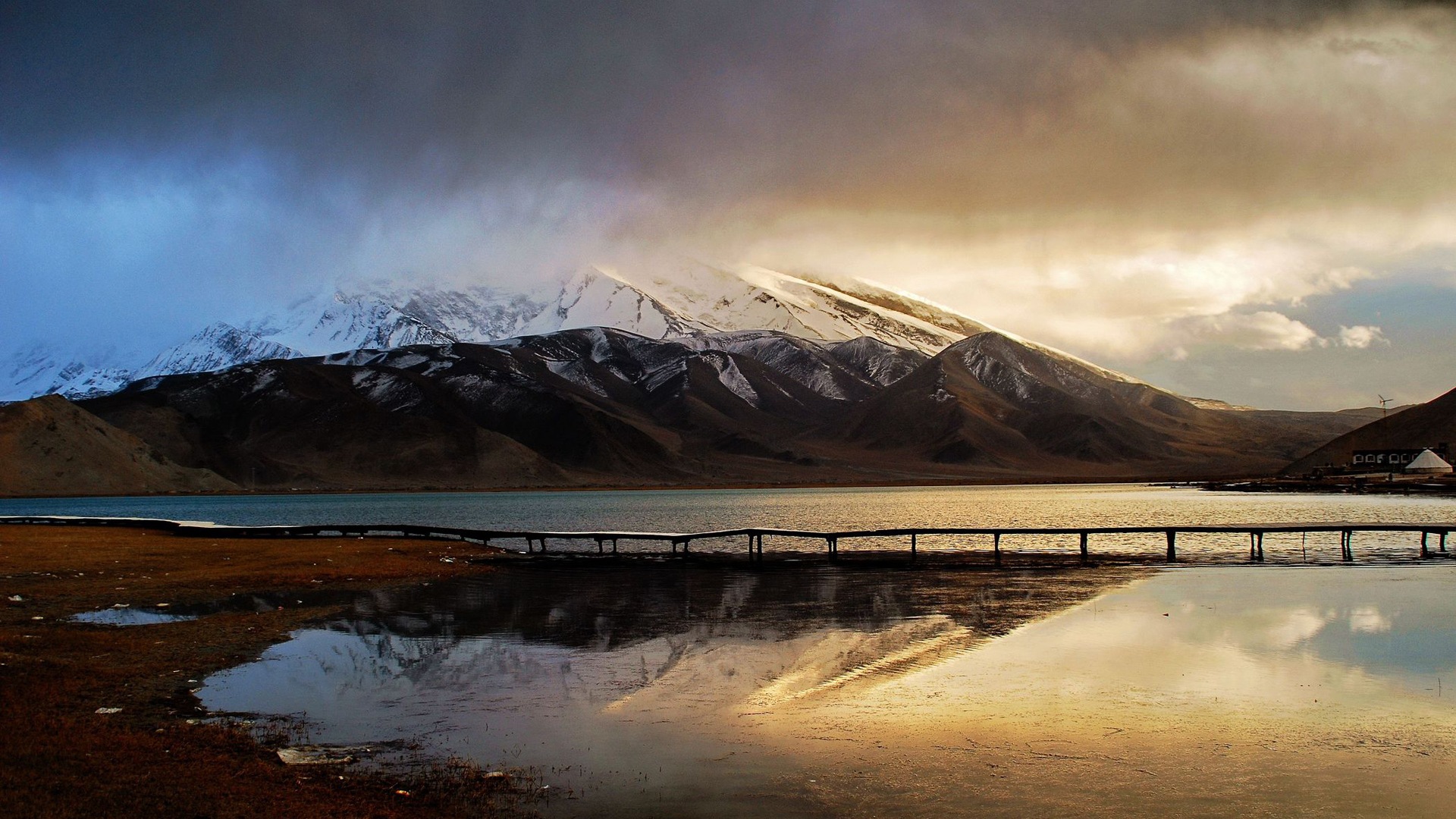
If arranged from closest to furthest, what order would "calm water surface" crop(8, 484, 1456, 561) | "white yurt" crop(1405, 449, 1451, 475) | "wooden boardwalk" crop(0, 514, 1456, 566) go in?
"wooden boardwalk" crop(0, 514, 1456, 566), "calm water surface" crop(8, 484, 1456, 561), "white yurt" crop(1405, 449, 1451, 475)

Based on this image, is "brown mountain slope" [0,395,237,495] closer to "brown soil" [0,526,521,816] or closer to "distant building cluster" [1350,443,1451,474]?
"brown soil" [0,526,521,816]

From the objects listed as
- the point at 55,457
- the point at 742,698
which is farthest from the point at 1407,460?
the point at 55,457

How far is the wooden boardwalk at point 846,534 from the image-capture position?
55062mm

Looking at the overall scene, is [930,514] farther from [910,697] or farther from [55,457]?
[55,457]

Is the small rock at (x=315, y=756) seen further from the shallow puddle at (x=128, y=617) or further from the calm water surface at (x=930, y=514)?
the calm water surface at (x=930, y=514)

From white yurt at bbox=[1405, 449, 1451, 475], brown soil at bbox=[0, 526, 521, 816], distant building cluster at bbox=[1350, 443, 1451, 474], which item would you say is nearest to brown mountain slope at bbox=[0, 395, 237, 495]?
brown soil at bbox=[0, 526, 521, 816]

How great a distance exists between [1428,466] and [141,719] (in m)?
190

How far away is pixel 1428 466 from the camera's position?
169 m

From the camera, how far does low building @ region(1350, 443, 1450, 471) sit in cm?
18550

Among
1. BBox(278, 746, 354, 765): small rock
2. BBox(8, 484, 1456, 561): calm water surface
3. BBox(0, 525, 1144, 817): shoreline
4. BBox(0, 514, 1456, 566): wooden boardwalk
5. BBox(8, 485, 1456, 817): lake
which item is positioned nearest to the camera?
BBox(0, 525, 1144, 817): shoreline

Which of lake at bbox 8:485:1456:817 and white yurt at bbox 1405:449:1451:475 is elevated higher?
white yurt at bbox 1405:449:1451:475

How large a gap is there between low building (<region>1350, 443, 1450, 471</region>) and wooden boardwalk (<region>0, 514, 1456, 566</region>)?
439 ft

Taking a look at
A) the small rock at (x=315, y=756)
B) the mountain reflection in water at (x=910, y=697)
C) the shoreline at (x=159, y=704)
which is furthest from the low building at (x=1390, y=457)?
the small rock at (x=315, y=756)

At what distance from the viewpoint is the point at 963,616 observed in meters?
33.2
